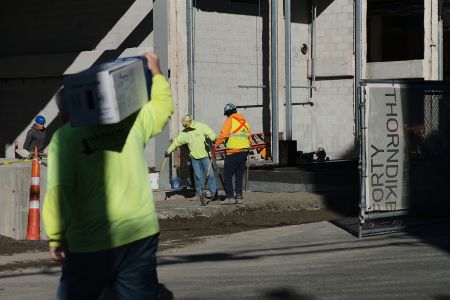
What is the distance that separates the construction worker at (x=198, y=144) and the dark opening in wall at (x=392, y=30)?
59.3 feet

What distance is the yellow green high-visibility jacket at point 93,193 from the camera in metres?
5.05

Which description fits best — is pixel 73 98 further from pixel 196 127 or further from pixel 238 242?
pixel 196 127

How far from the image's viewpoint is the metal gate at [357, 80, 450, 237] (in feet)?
41.5

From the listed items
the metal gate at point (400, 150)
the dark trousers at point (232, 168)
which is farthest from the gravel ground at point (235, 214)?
the metal gate at point (400, 150)

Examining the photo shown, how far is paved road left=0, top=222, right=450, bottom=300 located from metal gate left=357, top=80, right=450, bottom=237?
0.39 m

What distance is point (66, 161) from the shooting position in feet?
16.6

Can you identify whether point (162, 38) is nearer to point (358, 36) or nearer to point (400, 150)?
point (358, 36)

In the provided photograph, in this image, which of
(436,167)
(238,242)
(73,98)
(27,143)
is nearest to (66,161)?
(73,98)

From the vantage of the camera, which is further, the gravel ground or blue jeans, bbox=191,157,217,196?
blue jeans, bbox=191,157,217,196

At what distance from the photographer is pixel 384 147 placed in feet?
42.1

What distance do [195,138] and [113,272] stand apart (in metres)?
13.3

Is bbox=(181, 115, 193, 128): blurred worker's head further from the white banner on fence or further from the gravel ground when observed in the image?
the white banner on fence

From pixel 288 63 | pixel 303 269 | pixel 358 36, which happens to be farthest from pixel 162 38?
pixel 303 269

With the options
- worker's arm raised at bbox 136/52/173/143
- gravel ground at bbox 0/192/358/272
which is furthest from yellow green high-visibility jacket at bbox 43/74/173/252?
gravel ground at bbox 0/192/358/272
